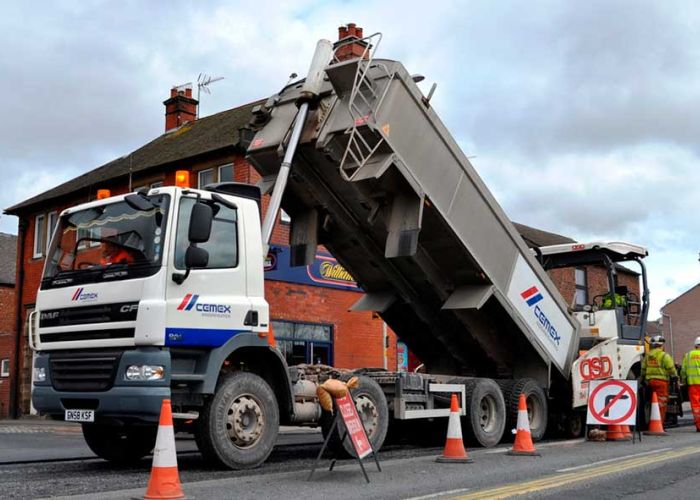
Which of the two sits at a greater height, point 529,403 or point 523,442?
point 529,403

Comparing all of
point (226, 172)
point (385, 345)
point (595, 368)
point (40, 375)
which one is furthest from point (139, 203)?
point (385, 345)

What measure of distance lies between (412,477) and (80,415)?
3.16m

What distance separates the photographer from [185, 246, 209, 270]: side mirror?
24.5 ft

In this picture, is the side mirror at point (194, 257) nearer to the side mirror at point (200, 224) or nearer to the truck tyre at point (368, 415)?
the side mirror at point (200, 224)

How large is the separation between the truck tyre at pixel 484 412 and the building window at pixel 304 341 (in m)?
7.74

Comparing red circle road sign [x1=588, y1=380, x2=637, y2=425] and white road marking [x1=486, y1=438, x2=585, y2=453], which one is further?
red circle road sign [x1=588, y1=380, x2=637, y2=425]

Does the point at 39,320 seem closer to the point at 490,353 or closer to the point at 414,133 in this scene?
the point at 414,133

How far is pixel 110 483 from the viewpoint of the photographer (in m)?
7.12

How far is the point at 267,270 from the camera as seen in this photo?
1694 cm

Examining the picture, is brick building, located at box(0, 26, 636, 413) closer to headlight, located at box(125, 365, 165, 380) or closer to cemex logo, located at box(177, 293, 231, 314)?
cemex logo, located at box(177, 293, 231, 314)

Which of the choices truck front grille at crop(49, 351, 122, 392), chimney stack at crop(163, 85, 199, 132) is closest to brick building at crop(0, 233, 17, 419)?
chimney stack at crop(163, 85, 199, 132)

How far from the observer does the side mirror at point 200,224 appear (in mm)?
7477

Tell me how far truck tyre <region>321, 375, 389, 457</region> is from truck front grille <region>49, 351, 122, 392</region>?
2581mm

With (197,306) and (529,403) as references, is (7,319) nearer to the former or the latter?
(529,403)
